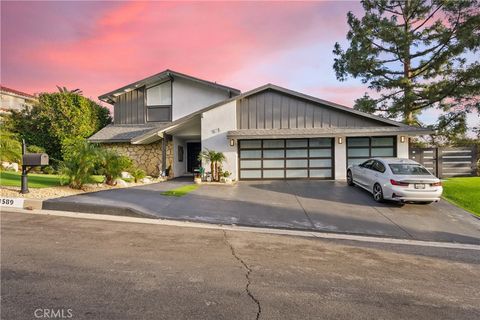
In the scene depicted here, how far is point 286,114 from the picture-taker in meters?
14.9

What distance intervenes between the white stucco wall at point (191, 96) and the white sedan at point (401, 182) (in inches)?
468

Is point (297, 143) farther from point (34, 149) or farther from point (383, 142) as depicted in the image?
point (34, 149)

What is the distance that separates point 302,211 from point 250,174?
22.7 feet

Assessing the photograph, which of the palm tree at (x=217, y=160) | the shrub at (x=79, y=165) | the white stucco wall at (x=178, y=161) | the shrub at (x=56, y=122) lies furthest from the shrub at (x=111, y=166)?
the shrub at (x=56, y=122)

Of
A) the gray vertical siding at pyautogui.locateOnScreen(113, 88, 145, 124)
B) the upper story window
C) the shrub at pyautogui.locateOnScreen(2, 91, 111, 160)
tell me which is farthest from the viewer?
the gray vertical siding at pyautogui.locateOnScreen(113, 88, 145, 124)

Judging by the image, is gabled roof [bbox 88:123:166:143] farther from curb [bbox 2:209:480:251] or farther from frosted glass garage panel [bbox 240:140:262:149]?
curb [bbox 2:209:480:251]

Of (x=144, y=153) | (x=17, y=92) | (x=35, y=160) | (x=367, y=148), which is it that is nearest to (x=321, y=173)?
(x=367, y=148)

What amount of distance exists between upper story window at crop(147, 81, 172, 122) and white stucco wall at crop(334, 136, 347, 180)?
1188 centimetres

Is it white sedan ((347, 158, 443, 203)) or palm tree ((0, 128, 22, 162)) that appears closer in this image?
white sedan ((347, 158, 443, 203))

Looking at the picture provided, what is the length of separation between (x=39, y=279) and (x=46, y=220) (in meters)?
3.73

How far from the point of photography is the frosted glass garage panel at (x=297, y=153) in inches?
604

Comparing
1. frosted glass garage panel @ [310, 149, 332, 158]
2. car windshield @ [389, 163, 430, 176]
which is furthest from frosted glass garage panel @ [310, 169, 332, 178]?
car windshield @ [389, 163, 430, 176]

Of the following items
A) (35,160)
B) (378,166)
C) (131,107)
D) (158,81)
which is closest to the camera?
(35,160)

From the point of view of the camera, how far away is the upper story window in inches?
770
